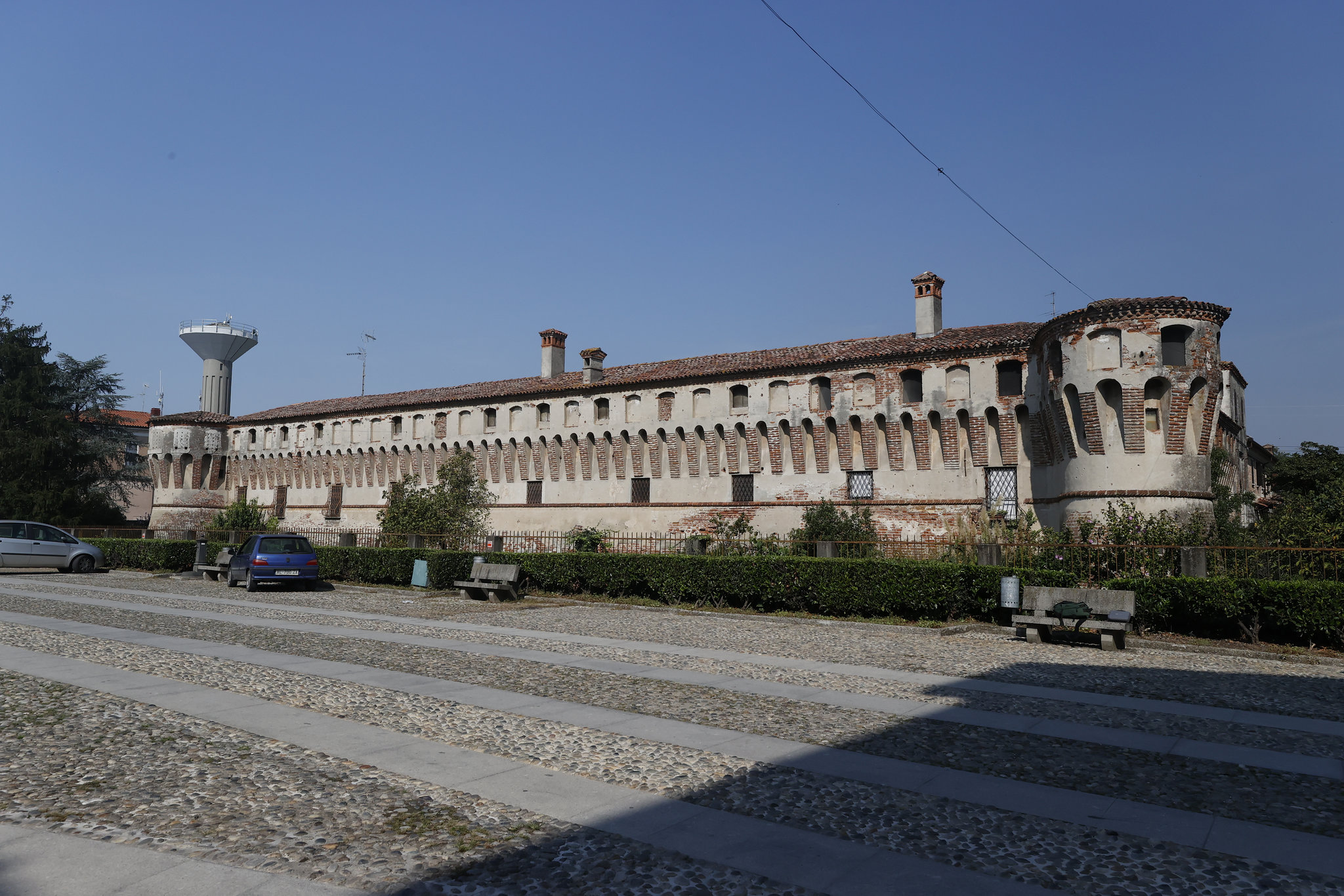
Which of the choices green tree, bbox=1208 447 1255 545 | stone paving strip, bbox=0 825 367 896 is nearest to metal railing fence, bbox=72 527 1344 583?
green tree, bbox=1208 447 1255 545

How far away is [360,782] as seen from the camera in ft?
18.4

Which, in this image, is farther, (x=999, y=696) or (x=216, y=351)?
(x=216, y=351)

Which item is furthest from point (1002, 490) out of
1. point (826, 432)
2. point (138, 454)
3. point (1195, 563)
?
point (138, 454)

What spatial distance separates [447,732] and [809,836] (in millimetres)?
3462

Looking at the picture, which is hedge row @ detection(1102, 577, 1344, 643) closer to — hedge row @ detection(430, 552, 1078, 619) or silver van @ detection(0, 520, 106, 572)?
hedge row @ detection(430, 552, 1078, 619)

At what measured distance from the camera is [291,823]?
474 cm

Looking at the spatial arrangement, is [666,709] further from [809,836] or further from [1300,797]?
[1300,797]

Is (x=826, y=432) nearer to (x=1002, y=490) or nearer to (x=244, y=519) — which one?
(x=1002, y=490)

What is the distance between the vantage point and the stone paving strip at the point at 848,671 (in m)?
8.37

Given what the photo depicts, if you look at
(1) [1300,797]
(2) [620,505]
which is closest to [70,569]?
(2) [620,505]

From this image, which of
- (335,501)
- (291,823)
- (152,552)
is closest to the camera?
(291,823)

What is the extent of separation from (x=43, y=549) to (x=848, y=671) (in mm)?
28903

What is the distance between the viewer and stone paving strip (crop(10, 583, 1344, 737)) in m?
8.37

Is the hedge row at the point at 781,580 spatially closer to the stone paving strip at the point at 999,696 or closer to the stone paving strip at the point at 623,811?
the stone paving strip at the point at 999,696
